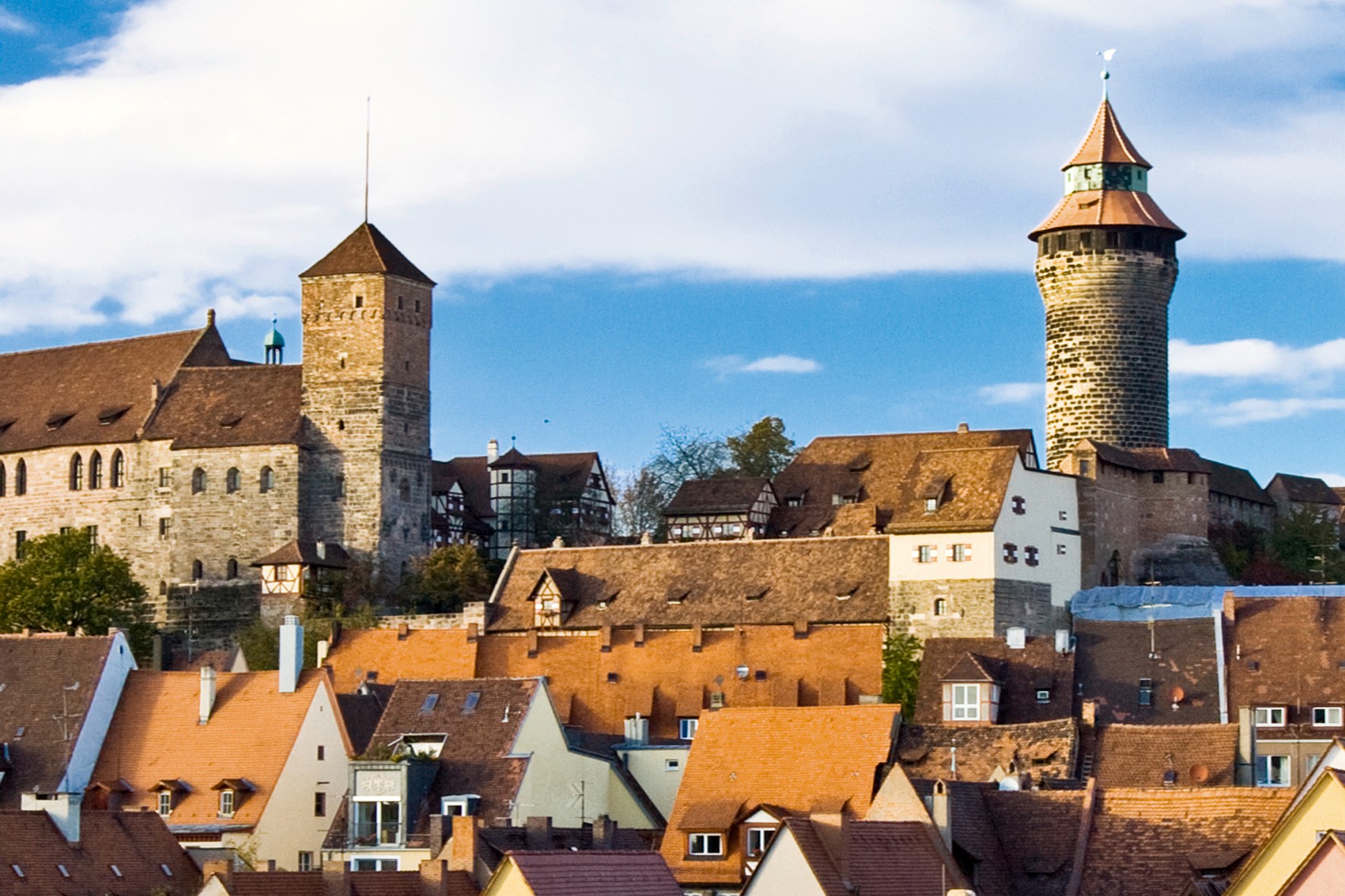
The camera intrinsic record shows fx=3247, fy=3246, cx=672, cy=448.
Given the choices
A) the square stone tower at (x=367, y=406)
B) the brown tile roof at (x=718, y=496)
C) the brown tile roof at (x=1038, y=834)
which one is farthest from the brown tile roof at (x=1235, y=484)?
the brown tile roof at (x=1038, y=834)

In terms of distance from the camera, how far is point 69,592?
100 meters

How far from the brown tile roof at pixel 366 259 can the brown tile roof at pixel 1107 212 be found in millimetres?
21013

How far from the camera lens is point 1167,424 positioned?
101 meters

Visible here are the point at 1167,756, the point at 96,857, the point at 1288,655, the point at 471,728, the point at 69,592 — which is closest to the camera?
the point at 96,857

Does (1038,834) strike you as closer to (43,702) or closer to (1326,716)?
(1326,716)

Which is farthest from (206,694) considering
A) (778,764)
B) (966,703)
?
(966,703)

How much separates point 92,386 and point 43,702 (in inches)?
1553

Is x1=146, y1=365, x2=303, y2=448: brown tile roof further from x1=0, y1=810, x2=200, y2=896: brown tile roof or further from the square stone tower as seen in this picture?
x1=0, y1=810, x2=200, y2=896: brown tile roof

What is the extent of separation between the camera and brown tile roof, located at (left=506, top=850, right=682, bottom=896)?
149 feet

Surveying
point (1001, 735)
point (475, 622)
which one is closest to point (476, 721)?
point (1001, 735)

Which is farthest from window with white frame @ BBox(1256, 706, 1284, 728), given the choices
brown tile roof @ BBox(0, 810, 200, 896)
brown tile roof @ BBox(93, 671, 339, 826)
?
brown tile roof @ BBox(0, 810, 200, 896)

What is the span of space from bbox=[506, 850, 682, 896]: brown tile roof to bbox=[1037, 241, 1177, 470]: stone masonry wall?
52.1 m

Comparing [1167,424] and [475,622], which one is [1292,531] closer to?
[1167,424]

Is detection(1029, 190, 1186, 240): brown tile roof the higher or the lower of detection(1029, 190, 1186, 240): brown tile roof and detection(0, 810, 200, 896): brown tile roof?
the higher
